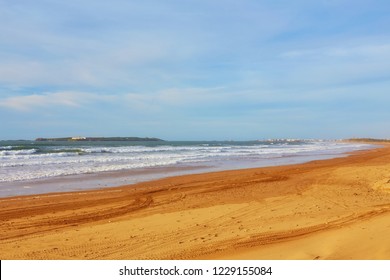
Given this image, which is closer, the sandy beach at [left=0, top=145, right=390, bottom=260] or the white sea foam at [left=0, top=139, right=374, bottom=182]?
the sandy beach at [left=0, top=145, right=390, bottom=260]

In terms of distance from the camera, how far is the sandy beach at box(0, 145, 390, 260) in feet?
18.9

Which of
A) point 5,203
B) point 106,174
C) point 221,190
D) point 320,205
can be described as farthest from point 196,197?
point 106,174

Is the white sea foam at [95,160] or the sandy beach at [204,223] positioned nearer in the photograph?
the sandy beach at [204,223]

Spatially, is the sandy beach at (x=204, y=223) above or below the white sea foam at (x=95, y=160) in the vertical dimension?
below

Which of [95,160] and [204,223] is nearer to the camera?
[204,223]

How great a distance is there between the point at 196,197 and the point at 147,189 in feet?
8.49

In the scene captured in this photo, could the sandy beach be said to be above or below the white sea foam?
below

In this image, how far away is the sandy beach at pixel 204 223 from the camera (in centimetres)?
577

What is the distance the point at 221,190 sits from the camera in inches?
492

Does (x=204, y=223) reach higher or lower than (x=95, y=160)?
lower

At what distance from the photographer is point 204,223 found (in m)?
7.65

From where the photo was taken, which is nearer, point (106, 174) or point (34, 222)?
point (34, 222)
